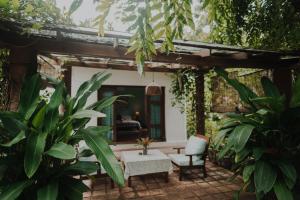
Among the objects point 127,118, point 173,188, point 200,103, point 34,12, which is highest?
point 34,12

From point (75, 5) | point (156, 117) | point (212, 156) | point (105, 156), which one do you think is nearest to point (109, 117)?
point (156, 117)

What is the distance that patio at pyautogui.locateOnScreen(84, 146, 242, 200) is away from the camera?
11.9 feet

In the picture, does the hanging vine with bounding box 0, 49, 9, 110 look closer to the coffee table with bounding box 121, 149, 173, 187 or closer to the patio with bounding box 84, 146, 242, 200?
the patio with bounding box 84, 146, 242, 200

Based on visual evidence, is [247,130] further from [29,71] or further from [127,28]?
[29,71]

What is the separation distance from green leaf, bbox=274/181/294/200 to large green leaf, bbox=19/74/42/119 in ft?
8.47

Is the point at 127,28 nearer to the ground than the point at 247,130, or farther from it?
farther from it

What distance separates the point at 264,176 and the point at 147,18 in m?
2.12

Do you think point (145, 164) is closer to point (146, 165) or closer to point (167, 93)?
point (146, 165)

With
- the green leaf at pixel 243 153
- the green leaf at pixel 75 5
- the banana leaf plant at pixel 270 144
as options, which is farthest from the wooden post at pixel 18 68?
the green leaf at pixel 243 153

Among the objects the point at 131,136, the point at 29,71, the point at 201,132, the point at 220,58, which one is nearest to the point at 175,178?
the point at 201,132

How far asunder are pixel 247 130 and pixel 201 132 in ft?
12.1

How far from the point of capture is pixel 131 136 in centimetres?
960

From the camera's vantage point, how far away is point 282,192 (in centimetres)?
226

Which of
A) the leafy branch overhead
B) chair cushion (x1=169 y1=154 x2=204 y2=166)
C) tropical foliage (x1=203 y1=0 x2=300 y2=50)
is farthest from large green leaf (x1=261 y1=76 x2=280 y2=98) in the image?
chair cushion (x1=169 y1=154 x2=204 y2=166)
